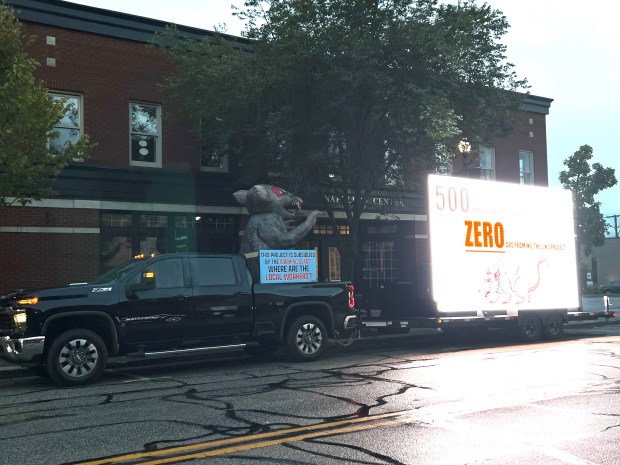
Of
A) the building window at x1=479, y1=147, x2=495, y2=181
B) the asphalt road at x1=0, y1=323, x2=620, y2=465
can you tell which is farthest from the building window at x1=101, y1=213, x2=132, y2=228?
the building window at x1=479, y1=147, x2=495, y2=181

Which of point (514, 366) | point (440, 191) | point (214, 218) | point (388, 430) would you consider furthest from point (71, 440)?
point (214, 218)

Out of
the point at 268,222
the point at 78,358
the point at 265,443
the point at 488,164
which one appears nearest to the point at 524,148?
the point at 488,164

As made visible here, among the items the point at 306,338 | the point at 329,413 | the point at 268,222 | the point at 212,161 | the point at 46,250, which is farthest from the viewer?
the point at 212,161

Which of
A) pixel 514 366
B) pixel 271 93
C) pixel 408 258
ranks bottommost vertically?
pixel 514 366

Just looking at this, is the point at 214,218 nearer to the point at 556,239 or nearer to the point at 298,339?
the point at 298,339

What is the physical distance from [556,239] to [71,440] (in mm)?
12641

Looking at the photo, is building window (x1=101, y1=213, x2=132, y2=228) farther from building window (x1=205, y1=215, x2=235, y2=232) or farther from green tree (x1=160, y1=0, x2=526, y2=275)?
green tree (x1=160, y1=0, x2=526, y2=275)

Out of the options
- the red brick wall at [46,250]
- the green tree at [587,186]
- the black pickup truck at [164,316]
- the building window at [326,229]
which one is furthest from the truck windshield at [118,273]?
the green tree at [587,186]

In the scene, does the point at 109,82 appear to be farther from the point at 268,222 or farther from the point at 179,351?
the point at 179,351

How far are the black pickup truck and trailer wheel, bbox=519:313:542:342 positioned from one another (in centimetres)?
484

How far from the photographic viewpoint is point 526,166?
29219 mm

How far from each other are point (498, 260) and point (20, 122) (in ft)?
33.3

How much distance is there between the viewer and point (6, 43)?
12.4 metres

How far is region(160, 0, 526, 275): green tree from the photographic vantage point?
15.0m
